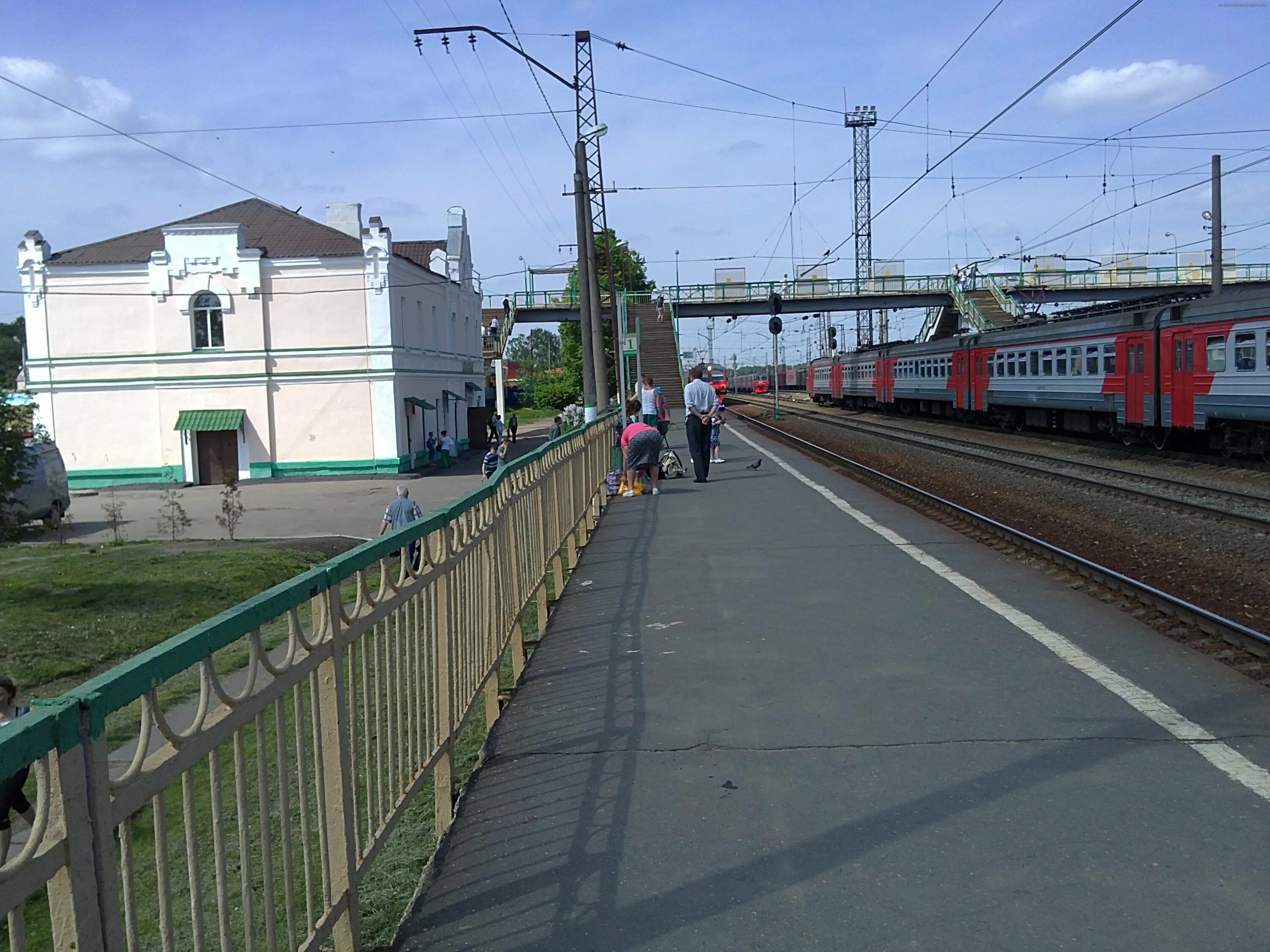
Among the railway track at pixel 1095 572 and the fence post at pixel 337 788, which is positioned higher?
the fence post at pixel 337 788

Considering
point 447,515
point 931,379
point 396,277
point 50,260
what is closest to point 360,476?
point 396,277

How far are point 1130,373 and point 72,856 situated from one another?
23.7 metres

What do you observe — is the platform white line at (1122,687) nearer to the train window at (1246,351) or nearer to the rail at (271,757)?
the rail at (271,757)

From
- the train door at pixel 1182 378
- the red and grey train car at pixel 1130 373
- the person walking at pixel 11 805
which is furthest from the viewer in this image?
the train door at pixel 1182 378

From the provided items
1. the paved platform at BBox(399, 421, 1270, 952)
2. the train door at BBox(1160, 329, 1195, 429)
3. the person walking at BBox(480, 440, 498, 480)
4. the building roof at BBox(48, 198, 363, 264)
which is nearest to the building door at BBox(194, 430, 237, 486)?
the building roof at BBox(48, 198, 363, 264)

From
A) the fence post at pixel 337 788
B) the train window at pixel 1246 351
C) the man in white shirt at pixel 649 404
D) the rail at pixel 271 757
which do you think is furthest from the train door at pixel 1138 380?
the fence post at pixel 337 788

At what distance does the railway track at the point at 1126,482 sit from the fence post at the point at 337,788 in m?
11.1

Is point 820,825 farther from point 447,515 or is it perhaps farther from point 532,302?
point 532,302

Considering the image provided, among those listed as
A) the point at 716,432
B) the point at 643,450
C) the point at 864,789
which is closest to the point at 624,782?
the point at 864,789

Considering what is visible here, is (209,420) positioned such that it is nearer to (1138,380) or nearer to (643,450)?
(643,450)

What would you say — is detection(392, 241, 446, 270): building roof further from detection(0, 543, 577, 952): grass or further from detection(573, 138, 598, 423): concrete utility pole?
detection(0, 543, 577, 952): grass

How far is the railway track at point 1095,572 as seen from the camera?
6.76 meters

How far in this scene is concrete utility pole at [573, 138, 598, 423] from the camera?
2192 centimetres

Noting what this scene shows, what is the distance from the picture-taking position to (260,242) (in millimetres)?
38062
